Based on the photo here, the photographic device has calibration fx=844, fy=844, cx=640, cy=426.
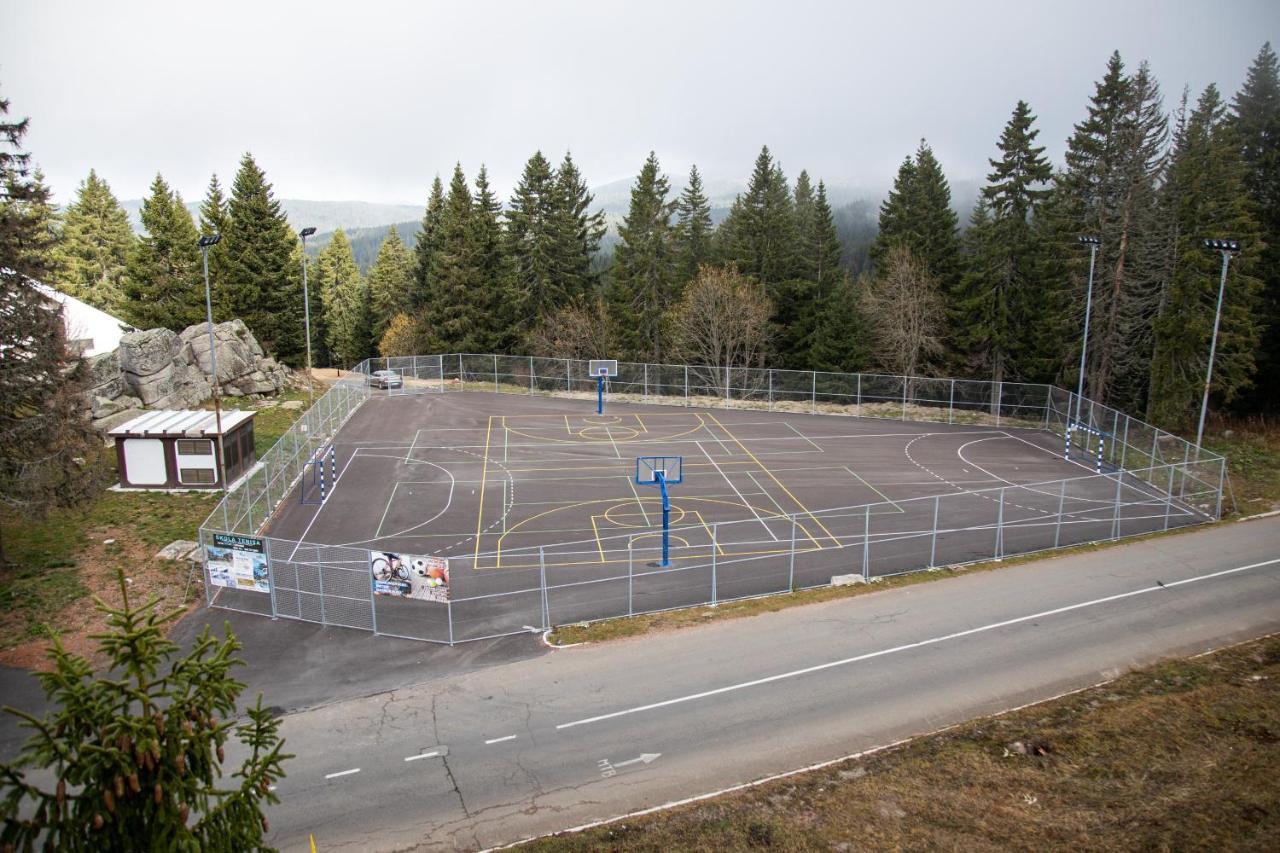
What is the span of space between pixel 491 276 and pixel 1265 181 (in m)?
50.0

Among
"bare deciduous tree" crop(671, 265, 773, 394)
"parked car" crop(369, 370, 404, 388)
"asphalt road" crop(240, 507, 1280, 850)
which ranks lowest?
"asphalt road" crop(240, 507, 1280, 850)

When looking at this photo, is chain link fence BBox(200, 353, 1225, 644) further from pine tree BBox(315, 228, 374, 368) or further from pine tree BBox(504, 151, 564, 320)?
pine tree BBox(315, 228, 374, 368)

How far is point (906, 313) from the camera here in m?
53.7

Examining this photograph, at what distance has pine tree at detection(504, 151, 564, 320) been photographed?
211ft

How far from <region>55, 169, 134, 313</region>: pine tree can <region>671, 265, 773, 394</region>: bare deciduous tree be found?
44644mm

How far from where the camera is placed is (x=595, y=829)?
12648 millimetres

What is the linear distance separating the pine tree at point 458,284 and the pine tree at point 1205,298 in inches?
1779

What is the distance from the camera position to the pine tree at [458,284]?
64.1 m

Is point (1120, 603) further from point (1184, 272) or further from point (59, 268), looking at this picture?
point (59, 268)

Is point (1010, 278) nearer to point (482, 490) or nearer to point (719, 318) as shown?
point (719, 318)

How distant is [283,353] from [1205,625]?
60.3 meters

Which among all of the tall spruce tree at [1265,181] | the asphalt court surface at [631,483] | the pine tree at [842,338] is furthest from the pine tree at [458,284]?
the tall spruce tree at [1265,181]

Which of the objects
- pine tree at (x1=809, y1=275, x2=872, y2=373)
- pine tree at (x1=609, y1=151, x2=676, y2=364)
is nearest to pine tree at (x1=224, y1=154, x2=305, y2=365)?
pine tree at (x1=609, y1=151, x2=676, y2=364)

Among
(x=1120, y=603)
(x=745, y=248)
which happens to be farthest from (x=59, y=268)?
(x=745, y=248)
